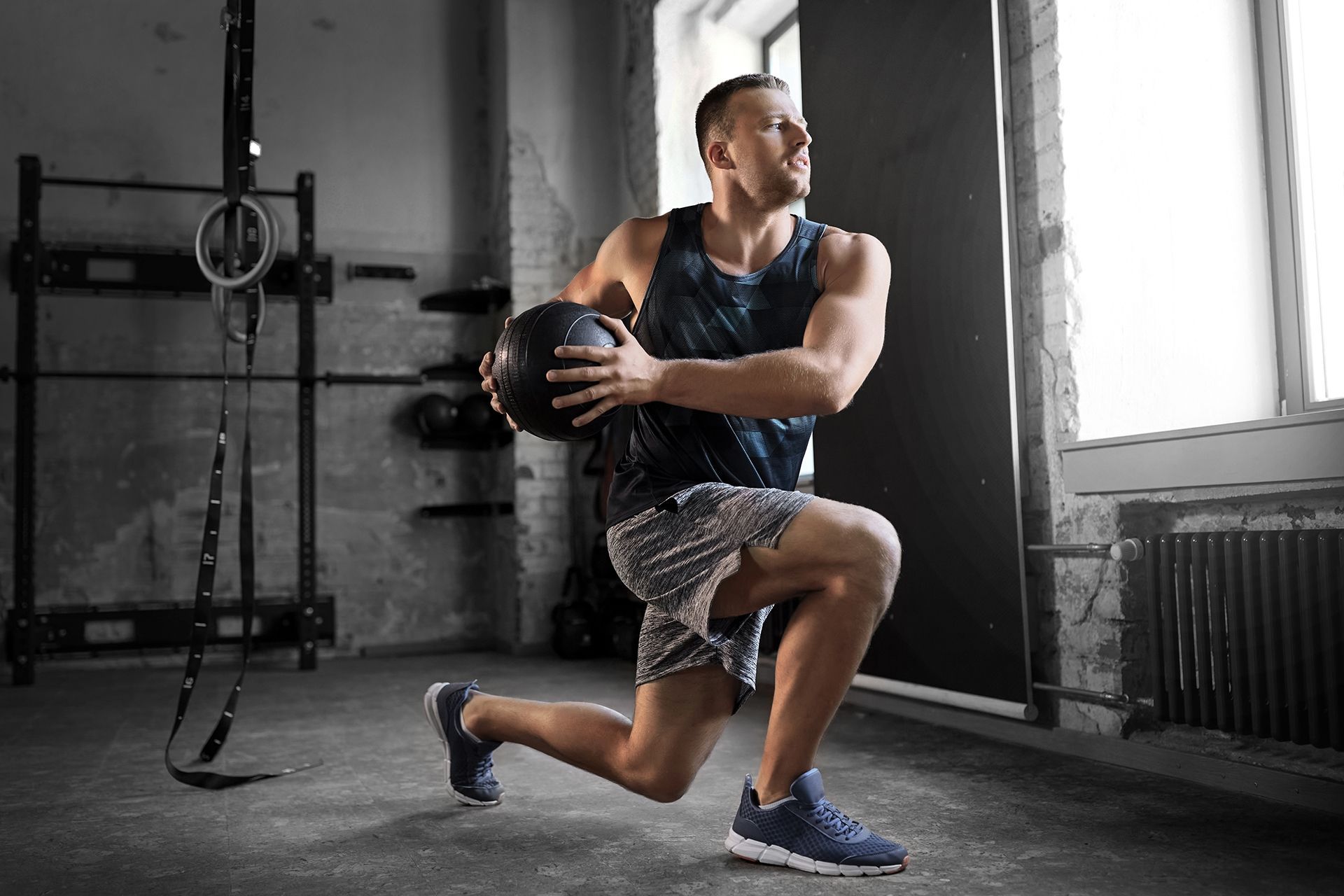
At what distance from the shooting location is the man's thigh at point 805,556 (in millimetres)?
1918

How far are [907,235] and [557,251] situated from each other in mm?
3240

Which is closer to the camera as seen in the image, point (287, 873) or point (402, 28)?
point (287, 873)

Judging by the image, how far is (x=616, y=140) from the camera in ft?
22.3

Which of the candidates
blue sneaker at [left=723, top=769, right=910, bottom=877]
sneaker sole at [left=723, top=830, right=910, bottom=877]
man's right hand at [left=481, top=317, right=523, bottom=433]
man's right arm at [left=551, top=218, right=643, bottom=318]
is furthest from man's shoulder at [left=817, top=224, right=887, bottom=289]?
sneaker sole at [left=723, top=830, right=910, bottom=877]

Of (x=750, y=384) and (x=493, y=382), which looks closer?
(x=750, y=384)

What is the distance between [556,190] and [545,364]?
493cm

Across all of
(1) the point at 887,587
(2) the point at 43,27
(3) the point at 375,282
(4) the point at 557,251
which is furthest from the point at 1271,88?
(2) the point at 43,27

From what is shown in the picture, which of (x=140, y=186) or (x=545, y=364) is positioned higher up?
(x=140, y=186)

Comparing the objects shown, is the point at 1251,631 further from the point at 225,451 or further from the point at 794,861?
the point at 225,451

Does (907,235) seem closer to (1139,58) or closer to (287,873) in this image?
(1139,58)

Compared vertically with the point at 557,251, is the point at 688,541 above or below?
below

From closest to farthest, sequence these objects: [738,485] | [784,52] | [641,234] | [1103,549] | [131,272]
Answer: [738,485]
[641,234]
[1103,549]
[131,272]
[784,52]

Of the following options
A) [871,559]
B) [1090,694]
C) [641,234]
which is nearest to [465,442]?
[1090,694]

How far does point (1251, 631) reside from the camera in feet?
8.20
